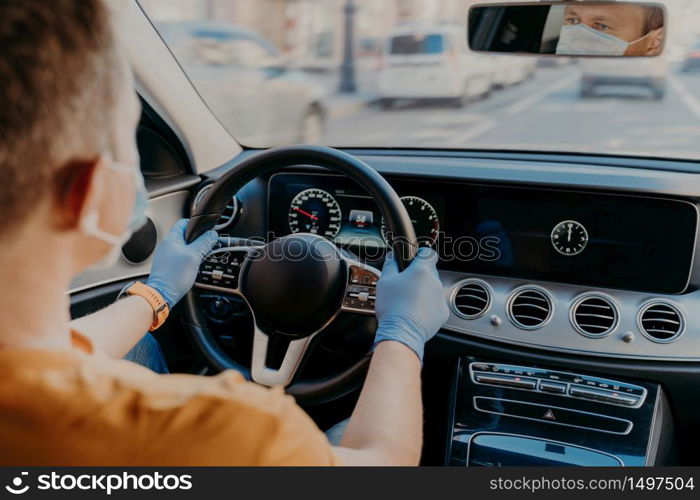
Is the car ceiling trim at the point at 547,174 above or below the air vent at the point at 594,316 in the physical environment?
above

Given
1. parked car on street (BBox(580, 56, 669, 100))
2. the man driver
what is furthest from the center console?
parked car on street (BBox(580, 56, 669, 100))

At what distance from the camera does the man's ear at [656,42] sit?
2053 mm

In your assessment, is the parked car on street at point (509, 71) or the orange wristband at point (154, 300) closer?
the orange wristband at point (154, 300)

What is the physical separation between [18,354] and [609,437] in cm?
200

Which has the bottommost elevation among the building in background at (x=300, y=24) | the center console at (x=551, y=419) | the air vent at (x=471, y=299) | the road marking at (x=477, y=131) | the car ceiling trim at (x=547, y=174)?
the center console at (x=551, y=419)

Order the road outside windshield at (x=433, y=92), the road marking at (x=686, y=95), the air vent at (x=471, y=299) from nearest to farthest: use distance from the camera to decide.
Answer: the air vent at (x=471, y=299) → the road outside windshield at (x=433, y=92) → the road marking at (x=686, y=95)

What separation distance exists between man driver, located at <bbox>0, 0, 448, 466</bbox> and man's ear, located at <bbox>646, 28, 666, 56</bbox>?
5.24 feet

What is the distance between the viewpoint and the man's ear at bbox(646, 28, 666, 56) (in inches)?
80.8

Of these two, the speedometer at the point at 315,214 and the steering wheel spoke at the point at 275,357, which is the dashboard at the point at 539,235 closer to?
the speedometer at the point at 315,214

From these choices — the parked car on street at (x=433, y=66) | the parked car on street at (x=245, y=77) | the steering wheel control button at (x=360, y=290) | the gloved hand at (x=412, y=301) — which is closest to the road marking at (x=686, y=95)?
the parked car on street at (x=433, y=66)

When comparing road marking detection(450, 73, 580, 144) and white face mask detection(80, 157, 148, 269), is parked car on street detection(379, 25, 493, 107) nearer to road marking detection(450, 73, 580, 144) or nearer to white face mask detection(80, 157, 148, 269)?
road marking detection(450, 73, 580, 144)

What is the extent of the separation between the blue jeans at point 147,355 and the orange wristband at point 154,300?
25 cm

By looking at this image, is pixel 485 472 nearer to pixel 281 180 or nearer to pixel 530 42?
pixel 530 42

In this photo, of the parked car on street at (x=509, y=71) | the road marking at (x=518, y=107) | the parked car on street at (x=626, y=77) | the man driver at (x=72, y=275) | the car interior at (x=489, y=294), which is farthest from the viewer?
the parked car on street at (x=509, y=71)
